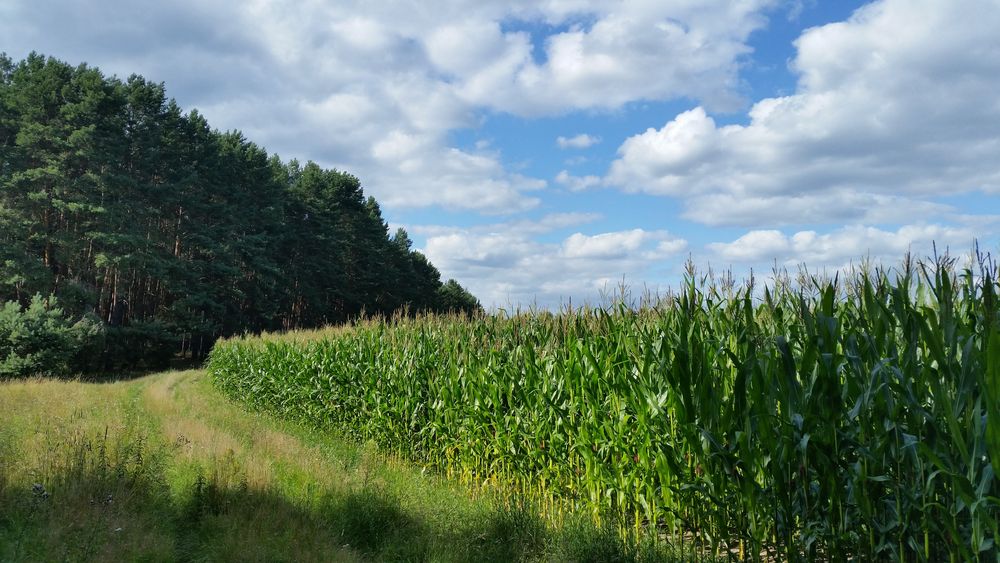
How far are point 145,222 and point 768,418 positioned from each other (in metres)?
43.4

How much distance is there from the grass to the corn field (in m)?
0.72

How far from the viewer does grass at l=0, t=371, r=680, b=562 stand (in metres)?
5.81

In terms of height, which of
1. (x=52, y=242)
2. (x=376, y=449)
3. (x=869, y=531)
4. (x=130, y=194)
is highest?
(x=130, y=194)

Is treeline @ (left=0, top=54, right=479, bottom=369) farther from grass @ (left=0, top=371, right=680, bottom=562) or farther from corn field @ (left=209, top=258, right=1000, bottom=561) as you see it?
corn field @ (left=209, top=258, right=1000, bottom=561)

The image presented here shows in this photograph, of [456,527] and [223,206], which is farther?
[223,206]

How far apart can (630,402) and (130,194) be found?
134 ft

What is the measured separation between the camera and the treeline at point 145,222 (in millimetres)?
34625

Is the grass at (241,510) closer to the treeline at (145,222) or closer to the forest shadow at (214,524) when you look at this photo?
the forest shadow at (214,524)

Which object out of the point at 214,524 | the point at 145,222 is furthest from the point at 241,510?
the point at 145,222

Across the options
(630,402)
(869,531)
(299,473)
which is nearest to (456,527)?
(630,402)

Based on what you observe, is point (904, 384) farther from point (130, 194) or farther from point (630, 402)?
point (130, 194)

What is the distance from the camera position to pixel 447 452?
966cm

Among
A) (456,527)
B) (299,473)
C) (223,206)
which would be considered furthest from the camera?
(223,206)

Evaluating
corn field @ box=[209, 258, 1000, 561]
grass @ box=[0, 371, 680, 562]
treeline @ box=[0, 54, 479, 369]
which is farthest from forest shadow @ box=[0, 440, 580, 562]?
treeline @ box=[0, 54, 479, 369]
